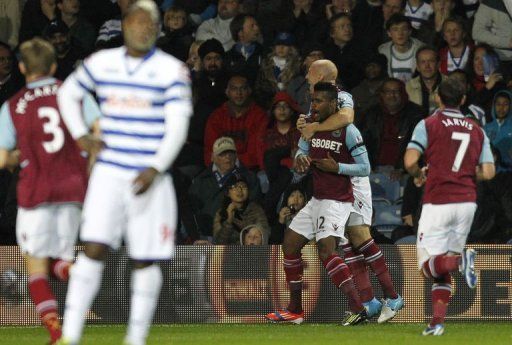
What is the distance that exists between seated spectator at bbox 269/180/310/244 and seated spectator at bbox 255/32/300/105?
1890 mm

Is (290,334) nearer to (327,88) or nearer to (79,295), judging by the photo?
(327,88)

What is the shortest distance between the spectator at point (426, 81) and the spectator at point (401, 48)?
0.18 meters

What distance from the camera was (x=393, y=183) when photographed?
15.0 metres

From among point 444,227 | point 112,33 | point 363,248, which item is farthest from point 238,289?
point 112,33

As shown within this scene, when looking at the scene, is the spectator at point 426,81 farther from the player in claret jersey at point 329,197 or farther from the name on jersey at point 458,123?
the name on jersey at point 458,123

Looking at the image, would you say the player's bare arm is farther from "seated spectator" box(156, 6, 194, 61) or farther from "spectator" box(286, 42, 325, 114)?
"seated spectator" box(156, 6, 194, 61)

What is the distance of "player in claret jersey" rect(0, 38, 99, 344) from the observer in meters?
9.52

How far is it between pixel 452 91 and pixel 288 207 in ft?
13.2

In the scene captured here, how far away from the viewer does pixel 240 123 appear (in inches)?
618

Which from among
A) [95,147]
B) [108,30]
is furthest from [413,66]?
[95,147]

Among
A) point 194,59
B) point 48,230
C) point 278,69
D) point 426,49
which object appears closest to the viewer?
point 48,230

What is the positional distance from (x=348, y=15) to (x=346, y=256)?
4.87 metres

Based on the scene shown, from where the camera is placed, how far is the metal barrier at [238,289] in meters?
12.8

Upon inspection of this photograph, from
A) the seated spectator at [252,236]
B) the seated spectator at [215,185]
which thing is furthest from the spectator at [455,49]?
the seated spectator at [252,236]
